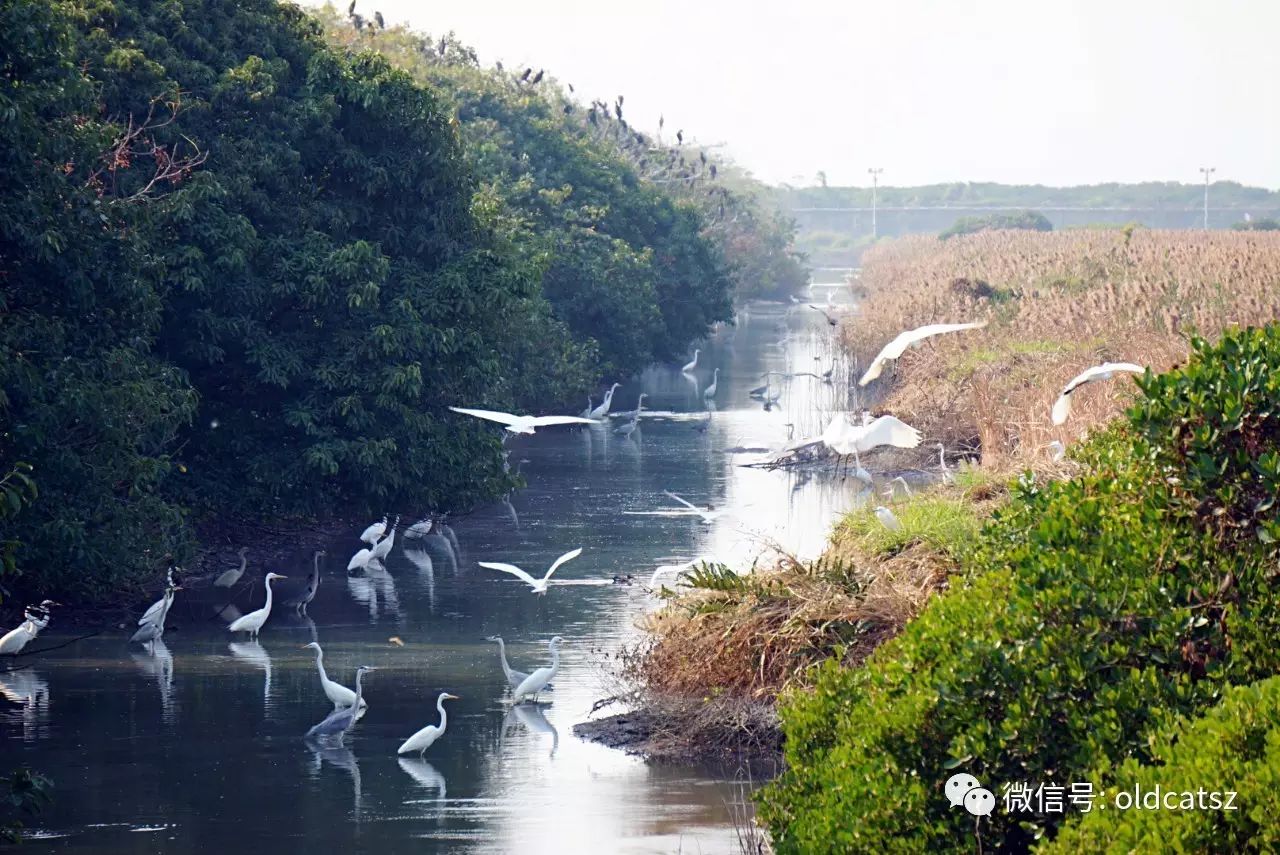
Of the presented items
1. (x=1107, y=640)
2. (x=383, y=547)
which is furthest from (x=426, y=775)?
(x=383, y=547)

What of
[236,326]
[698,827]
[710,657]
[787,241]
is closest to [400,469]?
[236,326]

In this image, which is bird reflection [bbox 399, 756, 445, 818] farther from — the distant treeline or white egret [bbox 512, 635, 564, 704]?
the distant treeline

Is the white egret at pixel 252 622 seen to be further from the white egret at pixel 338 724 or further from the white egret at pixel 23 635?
the white egret at pixel 338 724

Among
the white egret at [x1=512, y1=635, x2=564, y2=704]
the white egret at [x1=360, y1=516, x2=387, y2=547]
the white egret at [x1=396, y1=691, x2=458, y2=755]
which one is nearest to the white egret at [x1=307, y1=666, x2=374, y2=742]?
the white egret at [x1=396, y1=691, x2=458, y2=755]

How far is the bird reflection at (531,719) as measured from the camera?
13664mm

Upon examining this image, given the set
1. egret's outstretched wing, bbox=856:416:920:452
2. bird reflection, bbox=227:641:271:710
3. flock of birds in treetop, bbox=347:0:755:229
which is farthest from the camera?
flock of birds in treetop, bbox=347:0:755:229

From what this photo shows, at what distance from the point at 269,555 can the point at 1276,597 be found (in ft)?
54.1

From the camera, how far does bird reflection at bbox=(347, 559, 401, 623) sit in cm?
1900

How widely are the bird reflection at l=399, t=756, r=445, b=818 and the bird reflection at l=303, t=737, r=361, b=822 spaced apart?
0.37 m

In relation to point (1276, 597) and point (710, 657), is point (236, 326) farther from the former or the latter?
point (1276, 597)

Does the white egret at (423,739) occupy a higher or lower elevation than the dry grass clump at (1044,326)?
lower

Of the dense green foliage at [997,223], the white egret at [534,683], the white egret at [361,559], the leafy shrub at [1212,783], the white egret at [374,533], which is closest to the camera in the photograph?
the leafy shrub at [1212,783]

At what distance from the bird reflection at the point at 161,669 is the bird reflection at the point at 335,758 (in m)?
1.58

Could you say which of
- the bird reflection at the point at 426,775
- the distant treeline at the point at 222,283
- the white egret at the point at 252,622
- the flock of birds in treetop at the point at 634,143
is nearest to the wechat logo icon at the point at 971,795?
the bird reflection at the point at 426,775
